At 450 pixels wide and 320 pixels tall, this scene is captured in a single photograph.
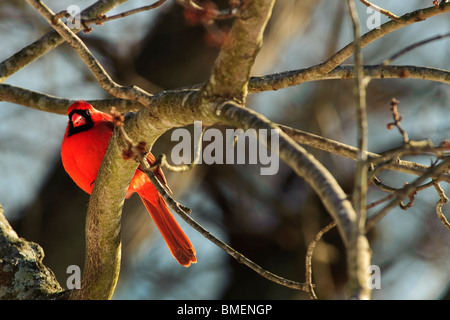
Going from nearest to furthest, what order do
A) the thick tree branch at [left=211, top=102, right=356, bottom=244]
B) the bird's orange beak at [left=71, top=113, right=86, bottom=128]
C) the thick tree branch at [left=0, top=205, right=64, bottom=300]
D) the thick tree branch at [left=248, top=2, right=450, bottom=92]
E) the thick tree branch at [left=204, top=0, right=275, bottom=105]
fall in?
1. the thick tree branch at [left=211, top=102, right=356, bottom=244]
2. the thick tree branch at [left=204, top=0, right=275, bottom=105]
3. the thick tree branch at [left=248, top=2, right=450, bottom=92]
4. the thick tree branch at [left=0, top=205, right=64, bottom=300]
5. the bird's orange beak at [left=71, top=113, right=86, bottom=128]

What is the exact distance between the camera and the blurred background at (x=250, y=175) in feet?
17.0

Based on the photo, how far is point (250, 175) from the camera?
6.74 metres

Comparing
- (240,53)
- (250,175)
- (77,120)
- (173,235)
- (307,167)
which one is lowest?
(307,167)

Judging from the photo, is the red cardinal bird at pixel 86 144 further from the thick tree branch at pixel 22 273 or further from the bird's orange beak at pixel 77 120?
the thick tree branch at pixel 22 273

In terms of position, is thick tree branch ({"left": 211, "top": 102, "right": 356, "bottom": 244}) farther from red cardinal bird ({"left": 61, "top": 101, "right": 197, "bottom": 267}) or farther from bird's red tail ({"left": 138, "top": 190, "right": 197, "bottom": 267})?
bird's red tail ({"left": 138, "top": 190, "right": 197, "bottom": 267})

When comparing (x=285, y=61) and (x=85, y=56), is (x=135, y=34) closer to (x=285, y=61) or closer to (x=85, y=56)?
(x=285, y=61)

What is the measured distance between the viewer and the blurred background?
5.19m

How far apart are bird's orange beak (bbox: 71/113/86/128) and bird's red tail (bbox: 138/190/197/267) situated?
681mm

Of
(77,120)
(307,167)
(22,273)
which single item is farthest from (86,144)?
(307,167)

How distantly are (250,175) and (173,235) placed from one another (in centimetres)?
300

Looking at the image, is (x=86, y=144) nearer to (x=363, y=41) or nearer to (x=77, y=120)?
(x=77, y=120)

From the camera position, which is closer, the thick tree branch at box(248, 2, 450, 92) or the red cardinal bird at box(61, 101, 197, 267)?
the thick tree branch at box(248, 2, 450, 92)

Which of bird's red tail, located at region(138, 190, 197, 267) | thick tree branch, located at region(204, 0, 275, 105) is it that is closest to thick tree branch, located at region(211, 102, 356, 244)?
thick tree branch, located at region(204, 0, 275, 105)

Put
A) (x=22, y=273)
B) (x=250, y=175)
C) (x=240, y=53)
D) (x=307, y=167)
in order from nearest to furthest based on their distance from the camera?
1. (x=307, y=167)
2. (x=240, y=53)
3. (x=22, y=273)
4. (x=250, y=175)
